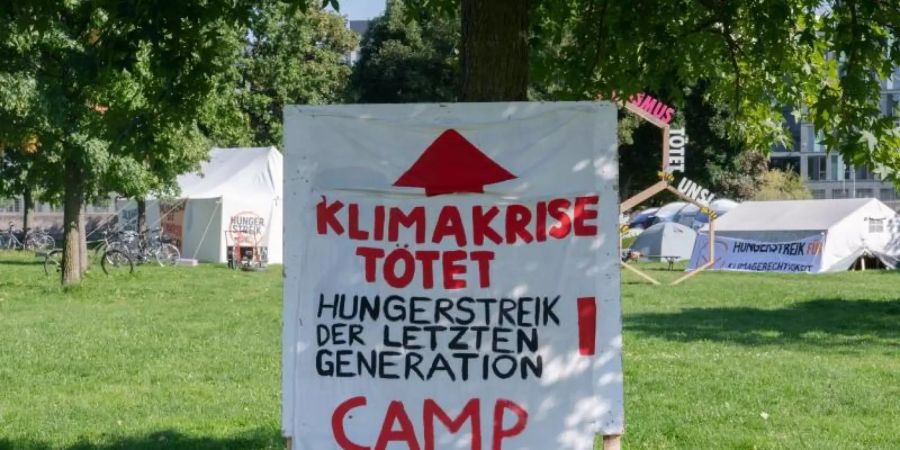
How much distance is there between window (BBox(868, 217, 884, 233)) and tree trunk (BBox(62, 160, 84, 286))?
22082 millimetres

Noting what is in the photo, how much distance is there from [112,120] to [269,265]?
95.1ft

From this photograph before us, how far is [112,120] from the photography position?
19.6 feet

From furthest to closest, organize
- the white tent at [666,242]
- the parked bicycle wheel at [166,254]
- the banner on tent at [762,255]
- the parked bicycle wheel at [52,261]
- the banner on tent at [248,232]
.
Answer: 1. the white tent at [666,242]
2. the banner on tent at [248,232]
3. the parked bicycle wheel at [166,254]
4. the banner on tent at [762,255]
5. the parked bicycle wheel at [52,261]

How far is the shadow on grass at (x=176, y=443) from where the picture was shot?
7109 mm

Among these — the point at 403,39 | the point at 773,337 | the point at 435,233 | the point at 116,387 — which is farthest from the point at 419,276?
the point at 403,39

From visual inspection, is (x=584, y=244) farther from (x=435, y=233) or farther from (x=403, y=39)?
(x=403, y=39)

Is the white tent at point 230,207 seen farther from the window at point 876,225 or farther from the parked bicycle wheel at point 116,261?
the window at point 876,225

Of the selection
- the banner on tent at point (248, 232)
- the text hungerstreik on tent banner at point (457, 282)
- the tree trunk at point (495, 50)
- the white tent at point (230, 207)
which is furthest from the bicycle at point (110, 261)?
the text hungerstreik on tent banner at point (457, 282)

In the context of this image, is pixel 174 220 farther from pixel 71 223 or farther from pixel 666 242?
pixel 666 242

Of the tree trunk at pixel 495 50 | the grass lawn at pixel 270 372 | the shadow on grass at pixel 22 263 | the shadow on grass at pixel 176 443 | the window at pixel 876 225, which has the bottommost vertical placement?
the shadow on grass at pixel 176 443

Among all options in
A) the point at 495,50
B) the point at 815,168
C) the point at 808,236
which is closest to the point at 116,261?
the point at 808,236

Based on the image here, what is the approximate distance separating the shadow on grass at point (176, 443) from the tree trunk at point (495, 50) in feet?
10.2

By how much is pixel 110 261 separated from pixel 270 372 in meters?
20.4

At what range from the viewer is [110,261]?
29516mm
